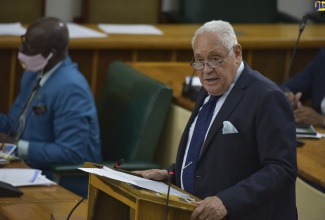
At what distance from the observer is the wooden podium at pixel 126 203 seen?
298 cm

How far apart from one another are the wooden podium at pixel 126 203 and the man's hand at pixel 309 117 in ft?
5.82

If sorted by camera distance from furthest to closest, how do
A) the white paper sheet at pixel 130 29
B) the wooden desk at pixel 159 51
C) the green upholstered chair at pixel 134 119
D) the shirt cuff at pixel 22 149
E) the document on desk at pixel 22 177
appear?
1. the white paper sheet at pixel 130 29
2. the wooden desk at pixel 159 51
3. the green upholstered chair at pixel 134 119
4. the shirt cuff at pixel 22 149
5. the document on desk at pixel 22 177

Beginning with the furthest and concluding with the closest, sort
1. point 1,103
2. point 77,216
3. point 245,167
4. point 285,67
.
A: point 285,67, point 1,103, point 77,216, point 245,167

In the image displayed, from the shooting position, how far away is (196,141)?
3328 mm

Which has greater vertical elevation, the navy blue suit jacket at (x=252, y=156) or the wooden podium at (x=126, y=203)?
the navy blue suit jacket at (x=252, y=156)

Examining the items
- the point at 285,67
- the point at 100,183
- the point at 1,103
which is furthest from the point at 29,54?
the point at 285,67

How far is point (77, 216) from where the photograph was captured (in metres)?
3.60

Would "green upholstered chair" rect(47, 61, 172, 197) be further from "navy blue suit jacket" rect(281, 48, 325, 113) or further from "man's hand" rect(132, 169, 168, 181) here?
"man's hand" rect(132, 169, 168, 181)

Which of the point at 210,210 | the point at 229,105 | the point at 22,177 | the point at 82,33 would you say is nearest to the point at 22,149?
the point at 22,177

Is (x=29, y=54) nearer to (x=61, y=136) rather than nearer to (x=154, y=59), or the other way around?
(x=61, y=136)

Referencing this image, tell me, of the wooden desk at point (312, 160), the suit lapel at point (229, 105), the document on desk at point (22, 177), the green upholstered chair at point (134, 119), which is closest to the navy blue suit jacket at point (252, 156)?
the suit lapel at point (229, 105)

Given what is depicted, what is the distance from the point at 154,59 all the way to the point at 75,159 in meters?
1.64

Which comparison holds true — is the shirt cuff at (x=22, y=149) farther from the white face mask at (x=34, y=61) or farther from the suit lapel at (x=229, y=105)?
the suit lapel at (x=229, y=105)

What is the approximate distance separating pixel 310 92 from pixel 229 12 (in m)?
2.45
